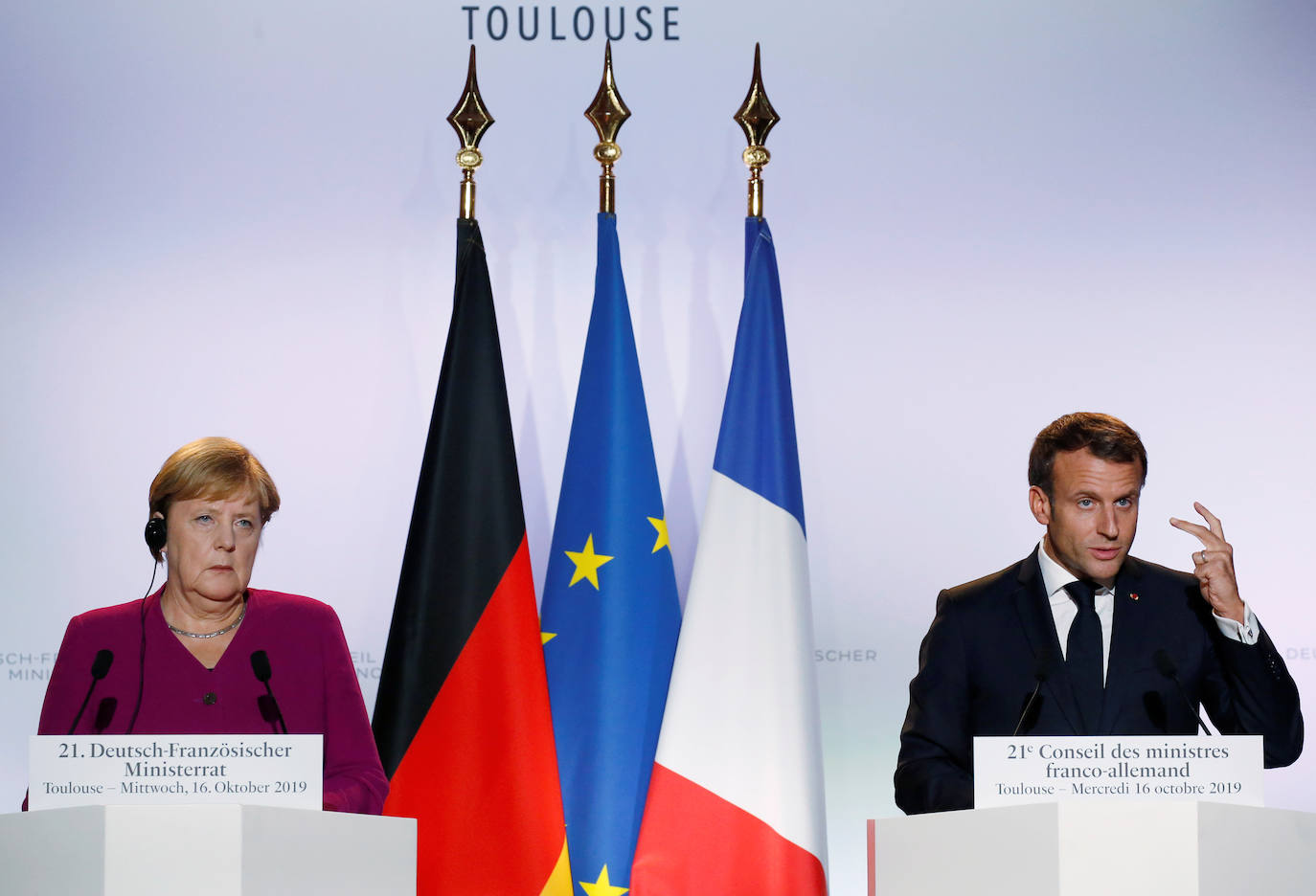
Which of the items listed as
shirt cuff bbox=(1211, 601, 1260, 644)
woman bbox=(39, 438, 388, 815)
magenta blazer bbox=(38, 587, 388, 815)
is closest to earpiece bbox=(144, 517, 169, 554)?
woman bbox=(39, 438, 388, 815)

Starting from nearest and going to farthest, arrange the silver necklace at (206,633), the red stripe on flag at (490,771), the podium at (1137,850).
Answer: the podium at (1137,850) < the silver necklace at (206,633) < the red stripe on flag at (490,771)

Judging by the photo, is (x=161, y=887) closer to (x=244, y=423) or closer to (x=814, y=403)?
(x=244, y=423)

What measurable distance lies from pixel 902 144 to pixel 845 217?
281 mm

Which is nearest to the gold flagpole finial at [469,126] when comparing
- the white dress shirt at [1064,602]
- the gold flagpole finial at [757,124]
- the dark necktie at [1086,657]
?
the gold flagpole finial at [757,124]

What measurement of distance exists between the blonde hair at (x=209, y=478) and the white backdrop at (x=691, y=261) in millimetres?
752

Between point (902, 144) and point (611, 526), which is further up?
point (902, 144)

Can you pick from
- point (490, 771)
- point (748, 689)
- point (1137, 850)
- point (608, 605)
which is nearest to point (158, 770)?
point (490, 771)

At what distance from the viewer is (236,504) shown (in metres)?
3.28

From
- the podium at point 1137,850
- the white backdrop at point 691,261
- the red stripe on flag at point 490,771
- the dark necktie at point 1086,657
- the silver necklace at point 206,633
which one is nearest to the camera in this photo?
the podium at point 1137,850

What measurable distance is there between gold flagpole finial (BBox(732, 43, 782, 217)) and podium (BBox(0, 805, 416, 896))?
7.25ft

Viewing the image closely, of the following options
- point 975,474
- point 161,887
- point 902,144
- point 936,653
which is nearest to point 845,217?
point 902,144

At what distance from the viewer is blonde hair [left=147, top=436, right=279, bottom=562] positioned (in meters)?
3.26

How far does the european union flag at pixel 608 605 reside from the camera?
3.55 m

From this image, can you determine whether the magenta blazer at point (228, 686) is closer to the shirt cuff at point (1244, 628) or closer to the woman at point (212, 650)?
the woman at point (212, 650)
